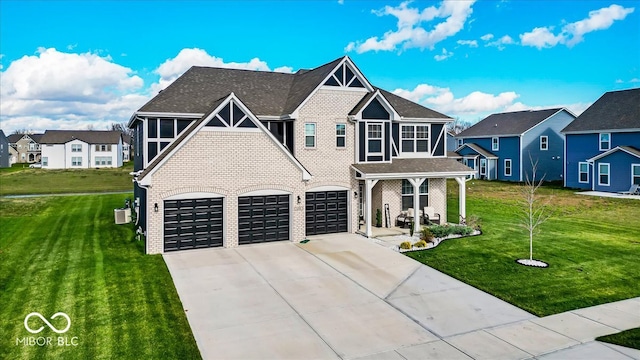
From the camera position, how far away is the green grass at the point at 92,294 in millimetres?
8984

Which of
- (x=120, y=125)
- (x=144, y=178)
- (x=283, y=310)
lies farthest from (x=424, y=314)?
(x=120, y=125)

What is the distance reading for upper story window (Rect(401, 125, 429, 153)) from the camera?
2317cm

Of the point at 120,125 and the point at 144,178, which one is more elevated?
the point at 120,125

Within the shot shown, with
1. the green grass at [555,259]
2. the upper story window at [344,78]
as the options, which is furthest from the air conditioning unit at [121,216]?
the green grass at [555,259]

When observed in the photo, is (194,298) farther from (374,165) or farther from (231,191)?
(374,165)

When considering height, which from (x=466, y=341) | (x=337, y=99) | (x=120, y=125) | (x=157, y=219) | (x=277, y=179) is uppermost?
(x=120, y=125)

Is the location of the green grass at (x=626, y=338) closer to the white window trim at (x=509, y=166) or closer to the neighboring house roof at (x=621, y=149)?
the neighboring house roof at (x=621, y=149)

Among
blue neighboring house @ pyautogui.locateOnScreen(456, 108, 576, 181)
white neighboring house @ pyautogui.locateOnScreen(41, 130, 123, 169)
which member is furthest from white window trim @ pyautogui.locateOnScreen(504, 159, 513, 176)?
white neighboring house @ pyautogui.locateOnScreen(41, 130, 123, 169)

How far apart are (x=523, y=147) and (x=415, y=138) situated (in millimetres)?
27208

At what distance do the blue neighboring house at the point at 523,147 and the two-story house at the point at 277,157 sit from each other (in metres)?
23.8

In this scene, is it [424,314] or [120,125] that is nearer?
[424,314]

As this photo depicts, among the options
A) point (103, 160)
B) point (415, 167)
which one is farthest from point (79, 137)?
point (415, 167)

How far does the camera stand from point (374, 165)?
21516mm

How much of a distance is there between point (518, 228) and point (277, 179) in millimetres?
11847
